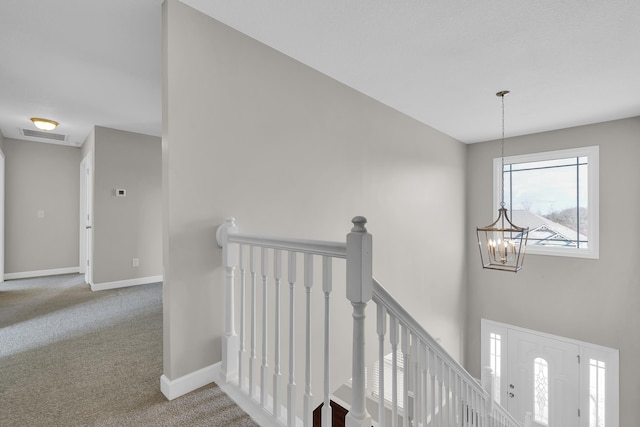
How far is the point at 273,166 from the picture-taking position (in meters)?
2.27

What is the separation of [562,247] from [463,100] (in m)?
2.78

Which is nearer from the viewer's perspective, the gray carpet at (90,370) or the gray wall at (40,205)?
the gray carpet at (90,370)

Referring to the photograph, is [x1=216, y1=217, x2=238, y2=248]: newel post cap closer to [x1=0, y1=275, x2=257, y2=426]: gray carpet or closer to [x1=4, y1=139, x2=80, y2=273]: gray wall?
[x1=0, y1=275, x2=257, y2=426]: gray carpet

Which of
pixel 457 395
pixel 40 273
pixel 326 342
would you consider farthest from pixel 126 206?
pixel 457 395

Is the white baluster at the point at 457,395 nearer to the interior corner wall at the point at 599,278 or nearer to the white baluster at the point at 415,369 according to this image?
the white baluster at the point at 415,369

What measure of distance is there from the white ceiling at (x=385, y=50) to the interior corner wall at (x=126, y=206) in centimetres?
85

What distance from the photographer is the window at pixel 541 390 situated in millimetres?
4453

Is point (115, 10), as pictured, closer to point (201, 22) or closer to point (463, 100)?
point (201, 22)

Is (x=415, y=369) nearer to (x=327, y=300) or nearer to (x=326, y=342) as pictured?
(x=326, y=342)

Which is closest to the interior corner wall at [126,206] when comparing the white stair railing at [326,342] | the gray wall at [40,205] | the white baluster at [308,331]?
the gray wall at [40,205]

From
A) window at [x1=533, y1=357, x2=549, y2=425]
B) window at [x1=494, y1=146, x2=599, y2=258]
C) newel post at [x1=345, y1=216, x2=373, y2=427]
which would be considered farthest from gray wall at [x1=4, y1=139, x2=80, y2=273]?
window at [x1=533, y1=357, x2=549, y2=425]

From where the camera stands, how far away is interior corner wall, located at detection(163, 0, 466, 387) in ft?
5.75

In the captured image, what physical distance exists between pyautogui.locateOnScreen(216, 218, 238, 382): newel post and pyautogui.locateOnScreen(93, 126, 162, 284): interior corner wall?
3313 mm

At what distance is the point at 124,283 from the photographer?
4.33 meters
